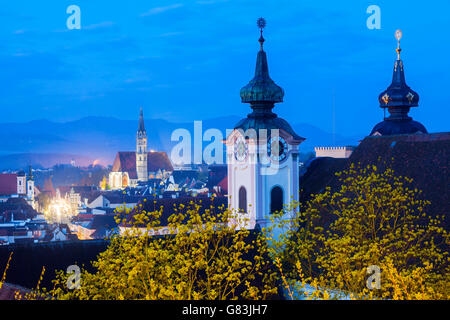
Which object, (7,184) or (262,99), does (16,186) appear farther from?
(262,99)

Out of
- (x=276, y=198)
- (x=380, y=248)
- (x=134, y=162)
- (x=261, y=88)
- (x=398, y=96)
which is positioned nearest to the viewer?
(x=380, y=248)

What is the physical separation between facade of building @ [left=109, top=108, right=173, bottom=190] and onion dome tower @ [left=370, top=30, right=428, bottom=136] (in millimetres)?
122362

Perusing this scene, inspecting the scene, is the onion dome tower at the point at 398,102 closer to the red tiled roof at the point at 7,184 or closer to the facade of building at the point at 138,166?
the red tiled roof at the point at 7,184

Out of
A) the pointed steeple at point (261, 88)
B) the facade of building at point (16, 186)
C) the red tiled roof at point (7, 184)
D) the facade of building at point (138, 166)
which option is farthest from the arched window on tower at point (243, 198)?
the facade of building at point (138, 166)

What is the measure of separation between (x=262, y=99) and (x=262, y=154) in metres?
2.84

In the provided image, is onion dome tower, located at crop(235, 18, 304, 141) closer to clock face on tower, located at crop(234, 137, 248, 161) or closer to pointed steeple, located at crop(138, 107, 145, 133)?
clock face on tower, located at crop(234, 137, 248, 161)

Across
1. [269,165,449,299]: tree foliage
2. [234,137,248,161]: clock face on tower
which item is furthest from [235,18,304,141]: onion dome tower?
[269,165,449,299]: tree foliage

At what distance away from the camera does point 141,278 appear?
52.4 ft

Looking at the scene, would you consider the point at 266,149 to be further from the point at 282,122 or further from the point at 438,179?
the point at 438,179

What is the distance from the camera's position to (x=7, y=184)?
140625 millimetres

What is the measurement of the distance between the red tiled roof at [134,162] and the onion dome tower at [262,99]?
143 meters

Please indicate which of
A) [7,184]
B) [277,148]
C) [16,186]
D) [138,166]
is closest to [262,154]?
[277,148]

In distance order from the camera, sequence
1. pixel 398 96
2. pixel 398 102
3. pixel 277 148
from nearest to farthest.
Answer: pixel 277 148, pixel 398 96, pixel 398 102
